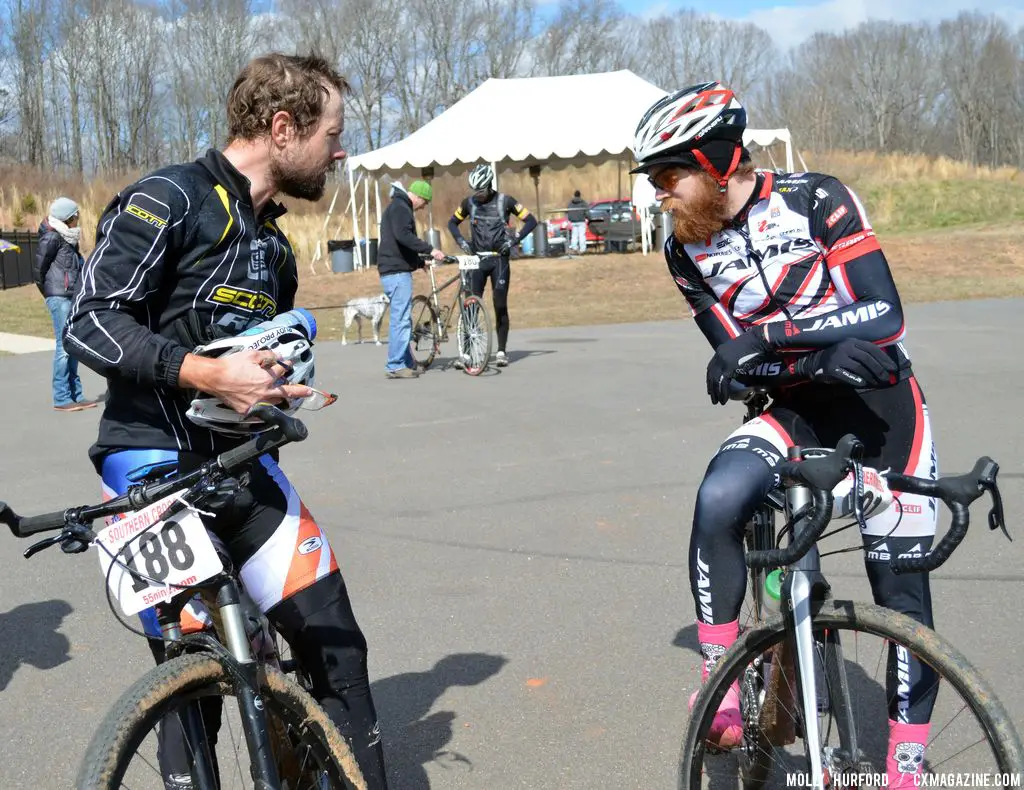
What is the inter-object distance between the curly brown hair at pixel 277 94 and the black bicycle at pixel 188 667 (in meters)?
0.84

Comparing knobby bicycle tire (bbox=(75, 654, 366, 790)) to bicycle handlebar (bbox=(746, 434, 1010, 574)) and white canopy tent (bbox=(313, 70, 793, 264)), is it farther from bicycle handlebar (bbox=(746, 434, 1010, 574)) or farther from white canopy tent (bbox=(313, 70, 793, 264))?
white canopy tent (bbox=(313, 70, 793, 264))

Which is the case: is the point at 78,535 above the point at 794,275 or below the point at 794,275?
below

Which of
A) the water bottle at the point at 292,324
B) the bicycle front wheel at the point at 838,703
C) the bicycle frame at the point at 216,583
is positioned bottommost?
the bicycle front wheel at the point at 838,703

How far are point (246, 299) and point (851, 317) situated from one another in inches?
62.5

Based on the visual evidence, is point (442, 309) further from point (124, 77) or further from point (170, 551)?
point (124, 77)

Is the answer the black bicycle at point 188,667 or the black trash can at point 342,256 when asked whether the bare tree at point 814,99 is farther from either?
the black bicycle at point 188,667

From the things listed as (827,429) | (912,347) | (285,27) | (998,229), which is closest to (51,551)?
(827,429)

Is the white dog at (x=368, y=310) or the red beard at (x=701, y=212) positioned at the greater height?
the red beard at (x=701, y=212)

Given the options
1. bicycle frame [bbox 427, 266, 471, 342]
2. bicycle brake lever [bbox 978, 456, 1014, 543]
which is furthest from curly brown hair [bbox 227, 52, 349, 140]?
bicycle frame [bbox 427, 266, 471, 342]

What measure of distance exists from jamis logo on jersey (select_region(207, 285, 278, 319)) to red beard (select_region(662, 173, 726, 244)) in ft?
3.85

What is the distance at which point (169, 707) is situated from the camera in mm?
2719

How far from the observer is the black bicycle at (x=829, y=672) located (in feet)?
8.84

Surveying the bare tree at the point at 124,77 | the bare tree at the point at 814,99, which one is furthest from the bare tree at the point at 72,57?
the bare tree at the point at 814,99

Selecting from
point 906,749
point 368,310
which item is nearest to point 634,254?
point 368,310
